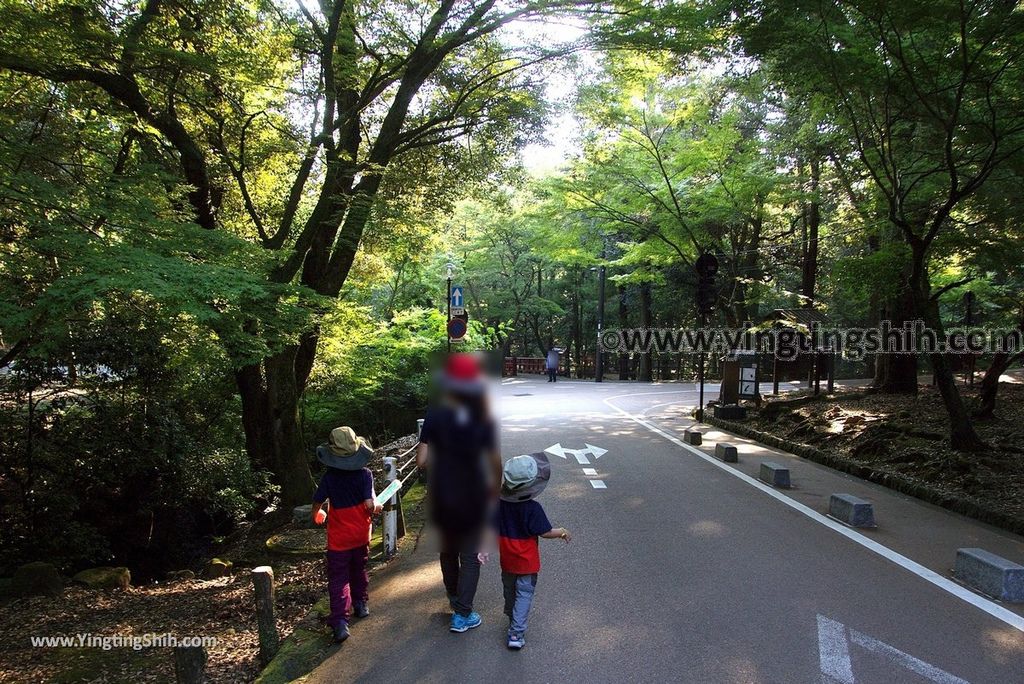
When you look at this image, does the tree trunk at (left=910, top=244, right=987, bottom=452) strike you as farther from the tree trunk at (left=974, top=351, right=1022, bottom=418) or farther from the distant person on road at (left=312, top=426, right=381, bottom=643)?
the distant person on road at (left=312, top=426, right=381, bottom=643)

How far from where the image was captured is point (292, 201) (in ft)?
31.8

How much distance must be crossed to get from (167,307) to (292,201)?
4151 mm

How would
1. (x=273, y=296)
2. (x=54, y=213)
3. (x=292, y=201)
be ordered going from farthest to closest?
(x=292, y=201), (x=273, y=296), (x=54, y=213)

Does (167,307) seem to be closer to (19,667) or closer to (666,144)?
(19,667)

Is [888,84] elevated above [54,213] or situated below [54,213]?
above

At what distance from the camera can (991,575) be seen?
522cm

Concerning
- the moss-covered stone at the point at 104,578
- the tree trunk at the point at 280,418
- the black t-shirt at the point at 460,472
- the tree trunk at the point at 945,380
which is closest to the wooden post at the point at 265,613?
the black t-shirt at the point at 460,472

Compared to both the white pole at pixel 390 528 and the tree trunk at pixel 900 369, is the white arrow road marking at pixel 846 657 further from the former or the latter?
the tree trunk at pixel 900 369

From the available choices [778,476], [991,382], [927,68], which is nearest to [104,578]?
[778,476]

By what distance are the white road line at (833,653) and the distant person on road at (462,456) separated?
9.88 ft

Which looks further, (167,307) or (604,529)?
(604,529)

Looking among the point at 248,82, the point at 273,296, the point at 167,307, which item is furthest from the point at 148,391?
the point at 248,82

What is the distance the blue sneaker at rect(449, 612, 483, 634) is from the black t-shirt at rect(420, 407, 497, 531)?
8.84ft

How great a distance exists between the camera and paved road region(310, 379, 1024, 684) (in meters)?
4.02
